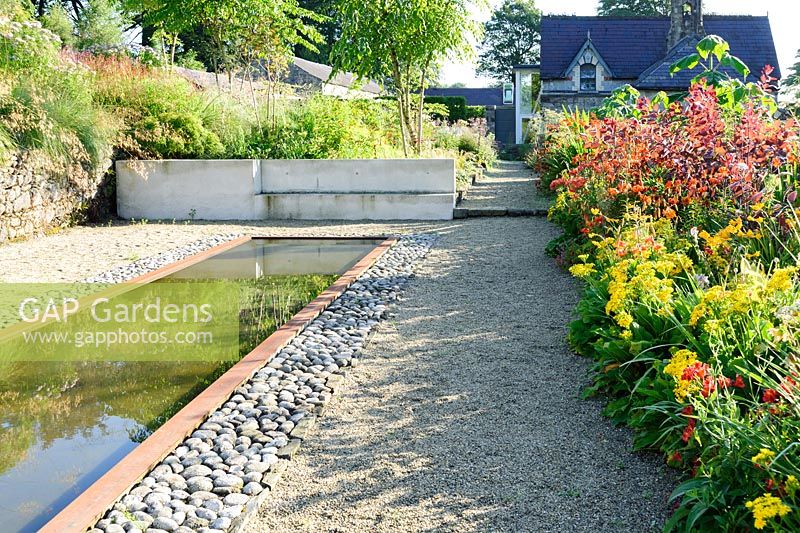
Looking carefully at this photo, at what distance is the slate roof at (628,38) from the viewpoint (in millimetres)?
30375

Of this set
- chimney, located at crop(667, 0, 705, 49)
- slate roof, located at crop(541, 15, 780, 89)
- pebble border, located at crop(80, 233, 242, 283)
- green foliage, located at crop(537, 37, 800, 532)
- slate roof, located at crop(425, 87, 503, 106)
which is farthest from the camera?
slate roof, located at crop(425, 87, 503, 106)

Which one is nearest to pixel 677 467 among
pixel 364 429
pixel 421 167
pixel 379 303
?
pixel 364 429

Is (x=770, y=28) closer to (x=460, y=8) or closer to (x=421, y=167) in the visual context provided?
(x=460, y=8)

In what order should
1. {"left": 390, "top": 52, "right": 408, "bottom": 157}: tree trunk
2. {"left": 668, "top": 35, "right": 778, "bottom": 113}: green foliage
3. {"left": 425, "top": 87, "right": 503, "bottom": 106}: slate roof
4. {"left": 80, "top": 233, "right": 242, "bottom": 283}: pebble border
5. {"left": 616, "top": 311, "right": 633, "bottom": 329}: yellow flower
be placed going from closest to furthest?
{"left": 616, "top": 311, "right": 633, "bottom": 329}: yellow flower < {"left": 668, "top": 35, "right": 778, "bottom": 113}: green foliage < {"left": 80, "top": 233, "right": 242, "bottom": 283}: pebble border < {"left": 390, "top": 52, "right": 408, "bottom": 157}: tree trunk < {"left": 425, "top": 87, "right": 503, "bottom": 106}: slate roof

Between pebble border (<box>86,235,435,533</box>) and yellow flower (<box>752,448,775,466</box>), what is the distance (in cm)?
167

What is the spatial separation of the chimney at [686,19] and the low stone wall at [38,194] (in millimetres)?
23630

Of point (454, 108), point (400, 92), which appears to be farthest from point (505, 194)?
point (454, 108)

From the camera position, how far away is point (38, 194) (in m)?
9.62

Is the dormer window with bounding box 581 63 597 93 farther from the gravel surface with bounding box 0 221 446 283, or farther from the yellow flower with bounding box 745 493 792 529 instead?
the yellow flower with bounding box 745 493 792 529

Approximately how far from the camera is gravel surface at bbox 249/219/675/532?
8.86ft

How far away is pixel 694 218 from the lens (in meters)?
5.46

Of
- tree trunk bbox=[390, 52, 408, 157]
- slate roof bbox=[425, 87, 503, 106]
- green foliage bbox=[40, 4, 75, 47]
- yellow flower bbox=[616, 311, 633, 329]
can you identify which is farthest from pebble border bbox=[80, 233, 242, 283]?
slate roof bbox=[425, 87, 503, 106]

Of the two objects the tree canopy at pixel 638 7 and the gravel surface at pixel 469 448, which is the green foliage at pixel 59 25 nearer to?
the gravel surface at pixel 469 448

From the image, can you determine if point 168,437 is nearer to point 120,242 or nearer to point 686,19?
point 120,242
